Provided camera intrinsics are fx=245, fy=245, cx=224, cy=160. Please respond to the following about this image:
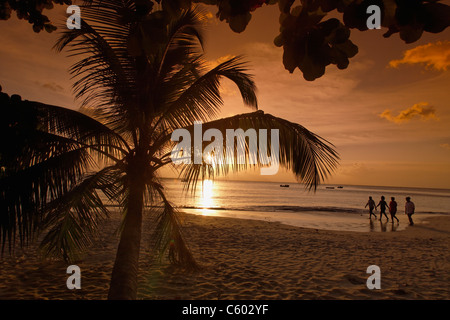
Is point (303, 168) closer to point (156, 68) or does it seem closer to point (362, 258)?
point (156, 68)

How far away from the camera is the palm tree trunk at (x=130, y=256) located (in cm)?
319

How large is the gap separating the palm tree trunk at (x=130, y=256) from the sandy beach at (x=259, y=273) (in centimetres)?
121

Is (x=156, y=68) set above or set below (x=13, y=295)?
above

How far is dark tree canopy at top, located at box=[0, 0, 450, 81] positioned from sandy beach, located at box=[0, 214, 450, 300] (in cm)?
435

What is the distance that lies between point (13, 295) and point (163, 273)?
2.57m

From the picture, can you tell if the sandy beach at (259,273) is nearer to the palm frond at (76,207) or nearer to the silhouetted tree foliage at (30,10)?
the palm frond at (76,207)

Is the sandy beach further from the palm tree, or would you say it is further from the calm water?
the calm water

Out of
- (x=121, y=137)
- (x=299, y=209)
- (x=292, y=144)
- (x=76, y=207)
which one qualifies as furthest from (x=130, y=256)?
(x=299, y=209)

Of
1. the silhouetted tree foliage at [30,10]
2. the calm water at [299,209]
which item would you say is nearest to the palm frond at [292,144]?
the calm water at [299,209]

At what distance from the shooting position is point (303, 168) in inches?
155

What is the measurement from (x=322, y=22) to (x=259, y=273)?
564 cm

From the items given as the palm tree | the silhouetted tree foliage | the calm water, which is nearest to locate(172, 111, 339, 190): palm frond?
the palm tree

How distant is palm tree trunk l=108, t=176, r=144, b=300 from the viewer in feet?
10.5
